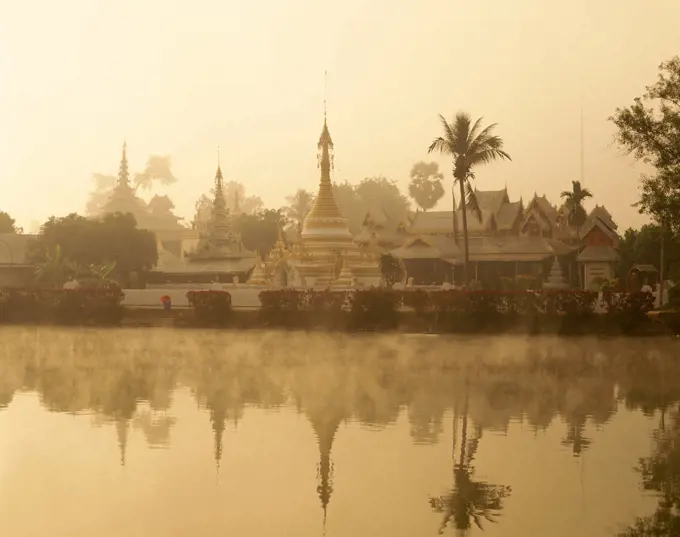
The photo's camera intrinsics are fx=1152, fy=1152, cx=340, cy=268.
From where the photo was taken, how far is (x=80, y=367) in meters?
22.6

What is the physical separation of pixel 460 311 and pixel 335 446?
71.2 feet

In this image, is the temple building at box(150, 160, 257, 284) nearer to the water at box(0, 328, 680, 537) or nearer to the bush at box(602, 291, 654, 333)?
the bush at box(602, 291, 654, 333)

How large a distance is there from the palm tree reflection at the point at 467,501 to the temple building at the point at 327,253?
35296 millimetres

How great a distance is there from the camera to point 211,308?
38625 millimetres

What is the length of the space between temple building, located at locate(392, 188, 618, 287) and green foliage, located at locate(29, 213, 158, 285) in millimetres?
12726

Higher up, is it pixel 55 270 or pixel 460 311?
pixel 55 270

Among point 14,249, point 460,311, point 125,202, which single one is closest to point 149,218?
point 125,202

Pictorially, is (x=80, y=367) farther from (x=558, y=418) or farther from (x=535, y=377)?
(x=558, y=418)

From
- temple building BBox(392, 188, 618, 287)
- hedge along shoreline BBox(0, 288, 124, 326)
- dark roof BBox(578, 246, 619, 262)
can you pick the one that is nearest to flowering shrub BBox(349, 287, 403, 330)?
hedge along shoreline BBox(0, 288, 124, 326)

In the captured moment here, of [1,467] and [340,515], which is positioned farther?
[1,467]

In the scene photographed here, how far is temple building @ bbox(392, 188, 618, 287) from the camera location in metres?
54.5

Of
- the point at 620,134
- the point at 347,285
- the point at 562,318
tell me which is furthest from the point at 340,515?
the point at 347,285

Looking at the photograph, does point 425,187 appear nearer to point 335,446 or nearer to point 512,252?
point 512,252

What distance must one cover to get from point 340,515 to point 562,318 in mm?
24550
